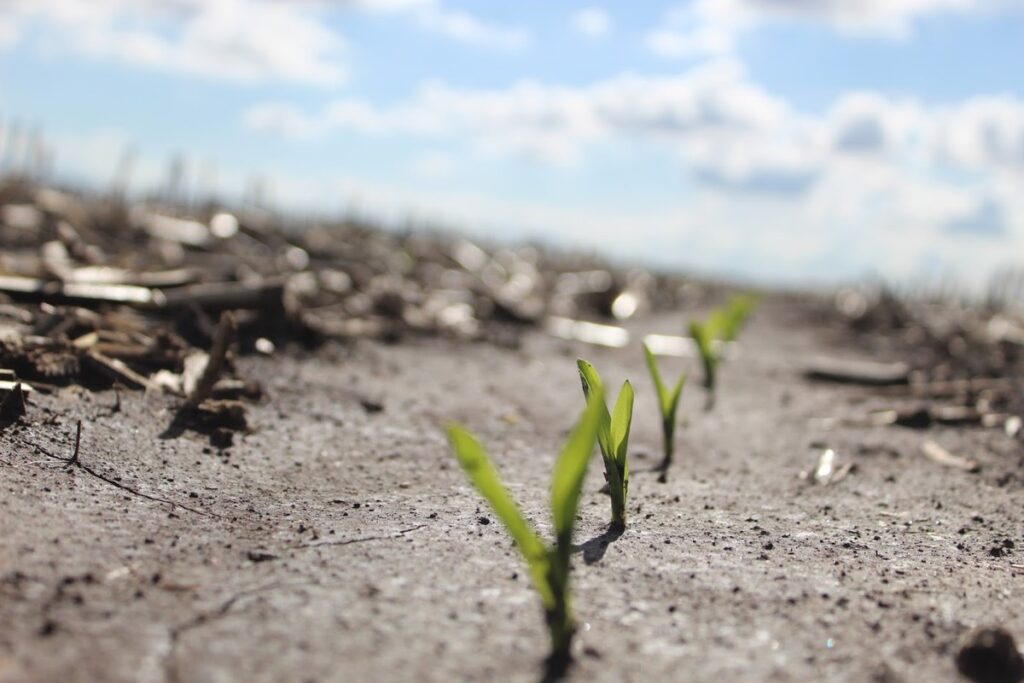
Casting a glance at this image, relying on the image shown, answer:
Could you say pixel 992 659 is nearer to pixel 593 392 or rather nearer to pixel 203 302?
pixel 593 392

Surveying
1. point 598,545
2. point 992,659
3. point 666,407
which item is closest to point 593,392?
point 598,545

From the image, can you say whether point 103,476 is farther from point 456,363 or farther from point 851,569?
point 456,363

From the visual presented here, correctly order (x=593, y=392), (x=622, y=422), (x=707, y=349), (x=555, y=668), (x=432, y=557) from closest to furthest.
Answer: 1. (x=555, y=668)
2. (x=432, y=557)
3. (x=593, y=392)
4. (x=622, y=422)
5. (x=707, y=349)

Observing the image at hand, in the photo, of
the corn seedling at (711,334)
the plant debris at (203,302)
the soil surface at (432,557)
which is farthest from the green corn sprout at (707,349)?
the plant debris at (203,302)

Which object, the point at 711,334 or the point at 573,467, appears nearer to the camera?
the point at 573,467

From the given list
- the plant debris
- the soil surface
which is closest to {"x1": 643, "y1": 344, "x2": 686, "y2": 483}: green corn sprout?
the soil surface

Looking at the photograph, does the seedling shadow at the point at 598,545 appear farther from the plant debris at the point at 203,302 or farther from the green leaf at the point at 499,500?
the plant debris at the point at 203,302
